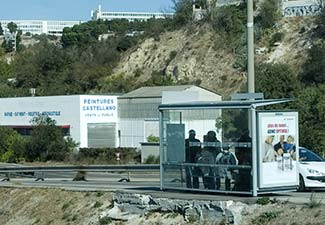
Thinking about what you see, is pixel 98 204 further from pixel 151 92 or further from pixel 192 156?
pixel 151 92

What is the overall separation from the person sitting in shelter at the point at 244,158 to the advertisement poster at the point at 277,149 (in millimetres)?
324

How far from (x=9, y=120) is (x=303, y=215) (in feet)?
211

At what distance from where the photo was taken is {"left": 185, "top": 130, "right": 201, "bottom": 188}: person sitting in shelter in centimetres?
2161

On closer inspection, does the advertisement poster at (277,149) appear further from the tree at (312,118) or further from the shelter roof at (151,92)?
the shelter roof at (151,92)

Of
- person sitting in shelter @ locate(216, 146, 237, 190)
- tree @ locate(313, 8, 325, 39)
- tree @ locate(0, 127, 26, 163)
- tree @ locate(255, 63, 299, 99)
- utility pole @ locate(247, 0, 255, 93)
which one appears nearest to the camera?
person sitting in shelter @ locate(216, 146, 237, 190)

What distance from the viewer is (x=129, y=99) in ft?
252

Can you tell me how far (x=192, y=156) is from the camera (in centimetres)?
2173

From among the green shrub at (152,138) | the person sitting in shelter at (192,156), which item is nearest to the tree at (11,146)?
the green shrub at (152,138)

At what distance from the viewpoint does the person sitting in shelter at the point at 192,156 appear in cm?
2161

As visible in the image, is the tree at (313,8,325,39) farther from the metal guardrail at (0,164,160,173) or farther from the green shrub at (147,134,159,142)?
the metal guardrail at (0,164,160,173)

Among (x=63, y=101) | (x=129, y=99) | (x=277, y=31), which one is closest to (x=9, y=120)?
(x=63, y=101)

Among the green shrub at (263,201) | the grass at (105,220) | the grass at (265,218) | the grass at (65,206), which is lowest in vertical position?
the grass at (105,220)

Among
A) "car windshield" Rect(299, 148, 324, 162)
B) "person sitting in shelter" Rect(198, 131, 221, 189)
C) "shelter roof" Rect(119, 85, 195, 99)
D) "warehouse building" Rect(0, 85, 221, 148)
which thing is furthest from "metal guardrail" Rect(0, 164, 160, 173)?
"shelter roof" Rect(119, 85, 195, 99)

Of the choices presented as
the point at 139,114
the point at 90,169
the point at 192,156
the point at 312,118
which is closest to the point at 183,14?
the point at 139,114
